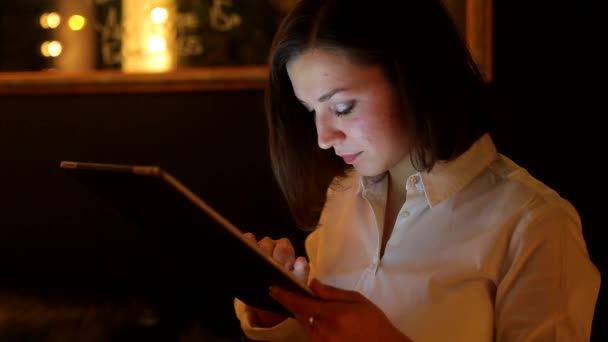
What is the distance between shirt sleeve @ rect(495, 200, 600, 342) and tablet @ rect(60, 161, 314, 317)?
27 cm

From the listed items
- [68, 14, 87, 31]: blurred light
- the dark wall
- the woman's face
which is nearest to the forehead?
the woman's face

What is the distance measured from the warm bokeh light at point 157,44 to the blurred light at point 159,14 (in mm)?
47

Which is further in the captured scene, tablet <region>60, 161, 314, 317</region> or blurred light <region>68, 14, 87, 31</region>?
blurred light <region>68, 14, 87, 31</region>

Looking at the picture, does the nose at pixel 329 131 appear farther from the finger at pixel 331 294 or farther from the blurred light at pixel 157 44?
the blurred light at pixel 157 44

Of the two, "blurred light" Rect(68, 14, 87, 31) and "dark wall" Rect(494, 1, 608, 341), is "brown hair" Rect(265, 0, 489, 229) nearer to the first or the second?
"dark wall" Rect(494, 1, 608, 341)

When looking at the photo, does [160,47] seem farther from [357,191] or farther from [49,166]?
[357,191]

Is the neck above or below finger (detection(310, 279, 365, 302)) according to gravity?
above

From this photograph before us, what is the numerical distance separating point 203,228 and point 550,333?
46 centimetres

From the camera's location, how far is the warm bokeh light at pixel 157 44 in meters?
1.90

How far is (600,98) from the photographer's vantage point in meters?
1.53

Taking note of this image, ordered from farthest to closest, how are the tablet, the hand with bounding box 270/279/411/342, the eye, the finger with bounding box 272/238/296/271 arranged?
the finger with bounding box 272/238/296/271 < the eye < the hand with bounding box 270/279/411/342 < the tablet

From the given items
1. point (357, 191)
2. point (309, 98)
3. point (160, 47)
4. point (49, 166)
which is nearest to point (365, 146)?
point (309, 98)

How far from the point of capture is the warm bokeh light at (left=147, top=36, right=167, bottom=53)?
6.22 feet

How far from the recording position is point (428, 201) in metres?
1.04
